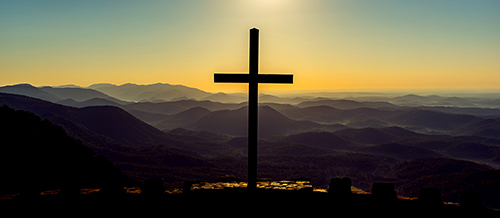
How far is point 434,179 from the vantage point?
4100 cm

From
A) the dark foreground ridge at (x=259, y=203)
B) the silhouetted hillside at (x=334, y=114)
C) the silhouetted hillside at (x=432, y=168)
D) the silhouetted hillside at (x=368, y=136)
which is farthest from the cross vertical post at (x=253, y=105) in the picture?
the silhouetted hillside at (x=334, y=114)

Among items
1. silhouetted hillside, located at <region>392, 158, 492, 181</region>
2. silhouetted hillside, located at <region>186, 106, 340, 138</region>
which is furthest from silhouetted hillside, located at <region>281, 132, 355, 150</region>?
silhouetted hillside, located at <region>392, 158, 492, 181</region>

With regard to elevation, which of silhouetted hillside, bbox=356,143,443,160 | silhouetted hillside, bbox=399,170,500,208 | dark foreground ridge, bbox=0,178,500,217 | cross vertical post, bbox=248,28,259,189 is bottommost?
silhouetted hillside, bbox=356,143,443,160

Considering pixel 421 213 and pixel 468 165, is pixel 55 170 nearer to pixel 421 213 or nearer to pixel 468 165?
pixel 421 213

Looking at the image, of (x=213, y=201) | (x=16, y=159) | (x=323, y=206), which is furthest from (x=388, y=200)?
(x=16, y=159)

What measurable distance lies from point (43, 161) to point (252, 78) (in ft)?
51.4

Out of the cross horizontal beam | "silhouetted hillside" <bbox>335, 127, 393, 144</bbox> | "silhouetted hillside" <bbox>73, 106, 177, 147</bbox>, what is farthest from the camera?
"silhouetted hillside" <bbox>335, 127, 393, 144</bbox>

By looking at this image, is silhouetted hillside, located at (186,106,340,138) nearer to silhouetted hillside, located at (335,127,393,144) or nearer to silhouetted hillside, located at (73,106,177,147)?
silhouetted hillside, located at (335,127,393,144)

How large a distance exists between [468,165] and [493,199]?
32838mm

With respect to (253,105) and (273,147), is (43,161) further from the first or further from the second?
(273,147)

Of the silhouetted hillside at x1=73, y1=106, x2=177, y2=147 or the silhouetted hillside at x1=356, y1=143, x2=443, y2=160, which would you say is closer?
the silhouetted hillside at x1=356, y1=143, x2=443, y2=160

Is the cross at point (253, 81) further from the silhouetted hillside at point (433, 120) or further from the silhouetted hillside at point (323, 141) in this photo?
the silhouetted hillside at point (433, 120)

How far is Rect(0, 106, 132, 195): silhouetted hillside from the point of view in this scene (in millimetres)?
13463

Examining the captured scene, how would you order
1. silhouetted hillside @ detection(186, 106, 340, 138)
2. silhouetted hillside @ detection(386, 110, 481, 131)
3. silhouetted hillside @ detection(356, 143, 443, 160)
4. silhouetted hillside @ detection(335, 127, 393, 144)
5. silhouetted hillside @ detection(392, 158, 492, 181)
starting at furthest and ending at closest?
silhouetted hillside @ detection(386, 110, 481, 131) → silhouetted hillside @ detection(186, 106, 340, 138) → silhouetted hillside @ detection(335, 127, 393, 144) → silhouetted hillside @ detection(356, 143, 443, 160) → silhouetted hillside @ detection(392, 158, 492, 181)
